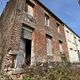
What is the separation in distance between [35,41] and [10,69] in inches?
145

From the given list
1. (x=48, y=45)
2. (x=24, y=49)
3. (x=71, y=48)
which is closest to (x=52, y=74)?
(x=24, y=49)

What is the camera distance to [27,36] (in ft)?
32.0

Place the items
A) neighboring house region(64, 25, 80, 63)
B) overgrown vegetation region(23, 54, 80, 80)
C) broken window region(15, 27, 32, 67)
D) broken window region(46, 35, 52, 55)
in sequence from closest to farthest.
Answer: overgrown vegetation region(23, 54, 80, 80) → broken window region(15, 27, 32, 67) → broken window region(46, 35, 52, 55) → neighboring house region(64, 25, 80, 63)

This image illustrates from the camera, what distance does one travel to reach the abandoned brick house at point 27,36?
8.02 m

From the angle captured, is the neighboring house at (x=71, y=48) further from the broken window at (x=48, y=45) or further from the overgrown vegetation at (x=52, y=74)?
the overgrown vegetation at (x=52, y=74)

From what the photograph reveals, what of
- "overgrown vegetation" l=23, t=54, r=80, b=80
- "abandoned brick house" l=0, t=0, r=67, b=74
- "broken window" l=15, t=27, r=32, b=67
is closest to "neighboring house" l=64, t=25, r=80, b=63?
"abandoned brick house" l=0, t=0, r=67, b=74

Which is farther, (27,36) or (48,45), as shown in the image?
(48,45)

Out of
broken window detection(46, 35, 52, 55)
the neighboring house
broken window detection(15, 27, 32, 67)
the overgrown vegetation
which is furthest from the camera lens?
the neighboring house

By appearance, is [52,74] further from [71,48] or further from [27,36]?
[71,48]

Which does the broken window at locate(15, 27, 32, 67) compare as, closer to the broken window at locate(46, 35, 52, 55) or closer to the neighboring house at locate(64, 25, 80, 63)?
the broken window at locate(46, 35, 52, 55)

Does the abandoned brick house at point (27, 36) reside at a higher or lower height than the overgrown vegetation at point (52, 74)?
higher

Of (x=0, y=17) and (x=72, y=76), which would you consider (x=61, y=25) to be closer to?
(x=0, y=17)

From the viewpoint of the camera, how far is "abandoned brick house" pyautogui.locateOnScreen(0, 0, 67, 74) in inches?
316

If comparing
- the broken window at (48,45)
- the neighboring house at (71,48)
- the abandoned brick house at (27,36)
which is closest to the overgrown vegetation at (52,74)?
the abandoned brick house at (27,36)
